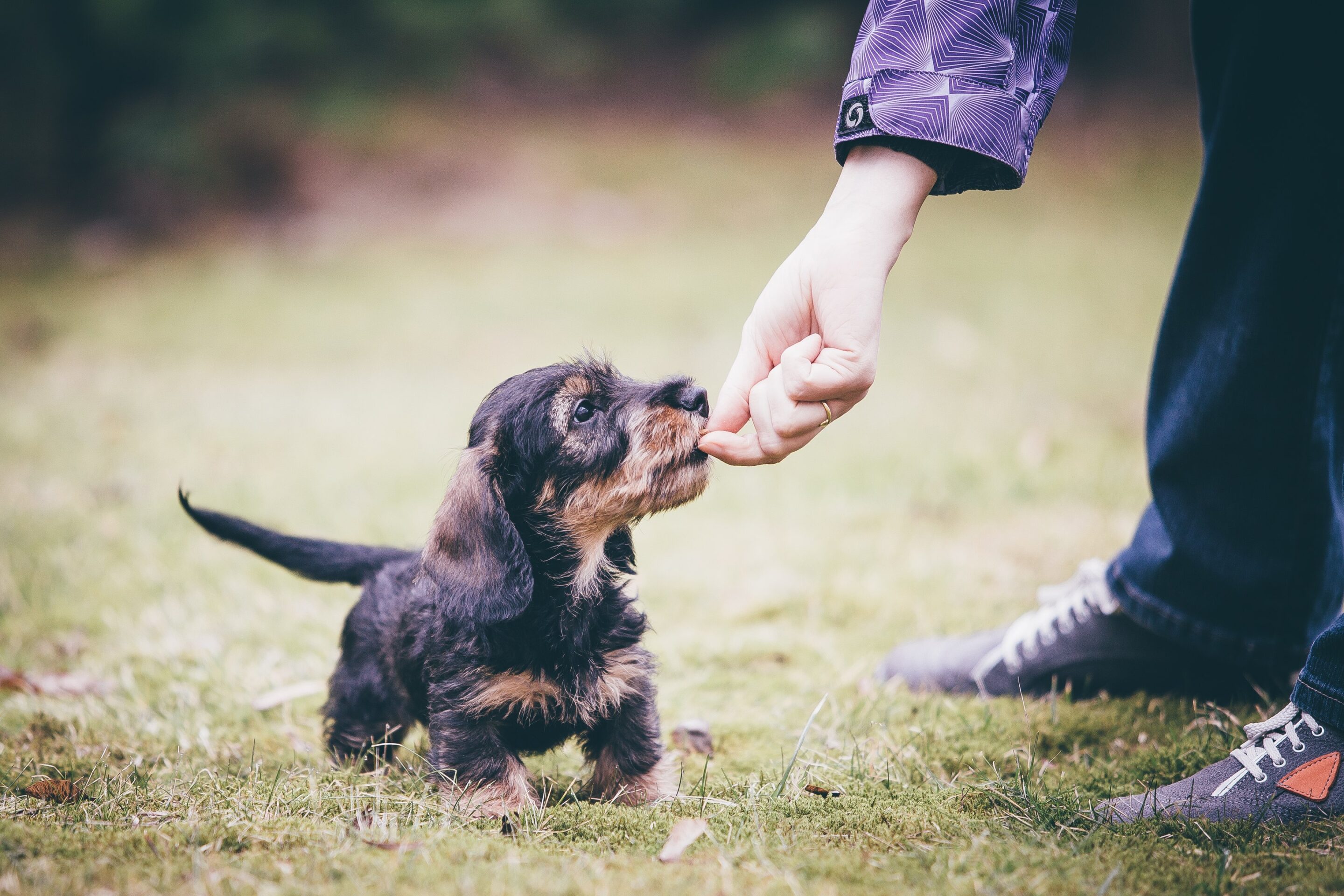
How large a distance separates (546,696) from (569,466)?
1.86ft

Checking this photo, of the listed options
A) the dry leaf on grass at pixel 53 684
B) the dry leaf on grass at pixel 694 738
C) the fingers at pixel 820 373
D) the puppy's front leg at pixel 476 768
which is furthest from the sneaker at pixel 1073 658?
the dry leaf on grass at pixel 53 684

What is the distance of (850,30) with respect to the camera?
1505 centimetres

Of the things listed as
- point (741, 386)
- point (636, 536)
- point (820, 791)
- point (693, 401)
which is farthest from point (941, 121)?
point (636, 536)

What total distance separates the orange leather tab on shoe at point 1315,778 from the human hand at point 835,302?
118 cm

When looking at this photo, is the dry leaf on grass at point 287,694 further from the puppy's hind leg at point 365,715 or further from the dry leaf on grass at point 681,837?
the dry leaf on grass at point 681,837

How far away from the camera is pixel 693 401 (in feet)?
7.95

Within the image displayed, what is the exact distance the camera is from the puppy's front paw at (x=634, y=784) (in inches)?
84.3

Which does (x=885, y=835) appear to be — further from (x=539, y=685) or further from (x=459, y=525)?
(x=459, y=525)

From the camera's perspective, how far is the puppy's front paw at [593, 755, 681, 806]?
2141mm

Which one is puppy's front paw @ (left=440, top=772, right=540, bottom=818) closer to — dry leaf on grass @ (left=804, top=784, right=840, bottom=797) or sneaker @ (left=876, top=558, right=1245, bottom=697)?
dry leaf on grass @ (left=804, top=784, right=840, bottom=797)

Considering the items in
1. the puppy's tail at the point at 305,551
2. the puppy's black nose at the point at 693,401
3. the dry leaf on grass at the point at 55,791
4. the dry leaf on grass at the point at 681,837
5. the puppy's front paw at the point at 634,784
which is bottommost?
the dry leaf on grass at the point at 55,791

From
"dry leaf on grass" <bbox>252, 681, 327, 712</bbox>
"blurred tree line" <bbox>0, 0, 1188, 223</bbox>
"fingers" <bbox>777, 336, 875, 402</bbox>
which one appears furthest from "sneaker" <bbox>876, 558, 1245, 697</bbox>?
"blurred tree line" <bbox>0, 0, 1188, 223</bbox>

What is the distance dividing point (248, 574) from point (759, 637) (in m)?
2.26

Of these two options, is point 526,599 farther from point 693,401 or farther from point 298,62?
point 298,62
